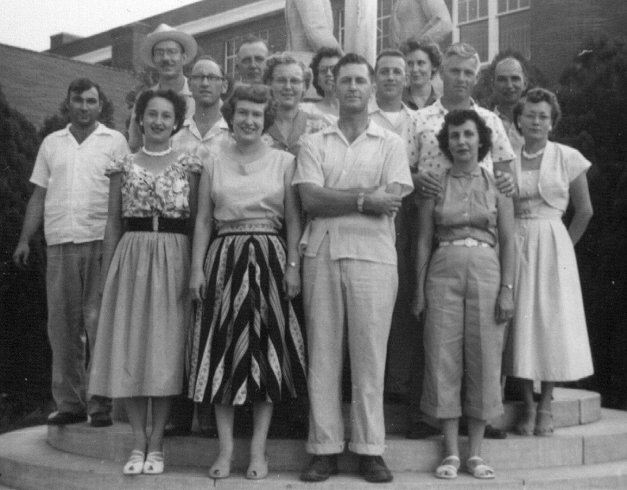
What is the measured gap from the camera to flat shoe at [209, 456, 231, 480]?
16.7 ft

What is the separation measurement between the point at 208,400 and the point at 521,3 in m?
18.2

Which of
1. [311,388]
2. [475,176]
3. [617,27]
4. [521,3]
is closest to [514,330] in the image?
[475,176]

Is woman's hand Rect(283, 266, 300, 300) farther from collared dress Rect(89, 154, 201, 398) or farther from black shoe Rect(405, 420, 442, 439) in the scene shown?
black shoe Rect(405, 420, 442, 439)

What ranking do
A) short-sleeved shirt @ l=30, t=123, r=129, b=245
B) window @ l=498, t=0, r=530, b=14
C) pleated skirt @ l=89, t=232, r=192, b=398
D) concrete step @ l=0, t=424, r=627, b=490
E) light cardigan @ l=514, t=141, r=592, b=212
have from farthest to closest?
window @ l=498, t=0, r=530, b=14, short-sleeved shirt @ l=30, t=123, r=129, b=245, light cardigan @ l=514, t=141, r=592, b=212, pleated skirt @ l=89, t=232, r=192, b=398, concrete step @ l=0, t=424, r=627, b=490

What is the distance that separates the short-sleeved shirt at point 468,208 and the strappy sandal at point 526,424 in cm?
121

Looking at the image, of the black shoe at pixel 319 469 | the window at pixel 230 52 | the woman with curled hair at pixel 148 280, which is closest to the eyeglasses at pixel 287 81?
the woman with curled hair at pixel 148 280

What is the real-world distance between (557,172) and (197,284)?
248 centimetres

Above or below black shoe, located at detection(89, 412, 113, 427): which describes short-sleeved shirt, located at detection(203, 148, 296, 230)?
above

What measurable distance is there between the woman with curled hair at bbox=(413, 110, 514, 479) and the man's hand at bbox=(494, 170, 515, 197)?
0.16 feet

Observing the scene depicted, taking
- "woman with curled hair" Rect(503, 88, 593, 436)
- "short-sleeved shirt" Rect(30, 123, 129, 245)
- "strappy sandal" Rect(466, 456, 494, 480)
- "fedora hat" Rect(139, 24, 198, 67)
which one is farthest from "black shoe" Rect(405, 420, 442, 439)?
"fedora hat" Rect(139, 24, 198, 67)

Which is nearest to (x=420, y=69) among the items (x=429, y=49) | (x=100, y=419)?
(x=429, y=49)

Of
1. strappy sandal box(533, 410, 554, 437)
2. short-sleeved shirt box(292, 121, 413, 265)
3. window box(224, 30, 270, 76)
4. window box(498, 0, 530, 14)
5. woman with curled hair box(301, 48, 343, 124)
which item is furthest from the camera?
window box(224, 30, 270, 76)

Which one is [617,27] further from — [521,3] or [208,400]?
[208,400]

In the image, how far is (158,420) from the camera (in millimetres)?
5332
